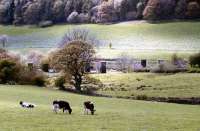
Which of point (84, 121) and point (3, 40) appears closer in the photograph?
point (84, 121)

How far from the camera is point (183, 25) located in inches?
4924

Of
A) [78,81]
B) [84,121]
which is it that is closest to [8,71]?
[78,81]

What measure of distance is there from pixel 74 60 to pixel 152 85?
9.93m

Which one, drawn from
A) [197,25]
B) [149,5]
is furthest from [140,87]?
[149,5]

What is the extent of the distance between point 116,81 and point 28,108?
37.3 metres

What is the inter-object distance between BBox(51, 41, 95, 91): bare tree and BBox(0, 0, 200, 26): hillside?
226 feet

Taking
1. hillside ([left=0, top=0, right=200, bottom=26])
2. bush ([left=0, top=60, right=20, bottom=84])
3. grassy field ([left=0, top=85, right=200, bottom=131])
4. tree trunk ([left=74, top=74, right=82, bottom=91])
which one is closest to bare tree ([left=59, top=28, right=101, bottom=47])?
hillside ([left=0, top=0, right=200, bottom=26])

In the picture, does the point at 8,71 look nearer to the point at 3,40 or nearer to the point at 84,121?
the point at 84,121

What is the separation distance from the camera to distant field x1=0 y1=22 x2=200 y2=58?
4222 inches

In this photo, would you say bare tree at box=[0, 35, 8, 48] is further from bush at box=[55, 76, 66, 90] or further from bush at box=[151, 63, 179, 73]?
bush at box=[55, 76, 66, 90]

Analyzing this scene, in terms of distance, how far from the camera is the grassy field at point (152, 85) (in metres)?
59.3

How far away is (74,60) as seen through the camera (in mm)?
64438

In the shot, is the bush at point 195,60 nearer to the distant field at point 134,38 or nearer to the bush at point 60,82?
the distant field at point 134,38

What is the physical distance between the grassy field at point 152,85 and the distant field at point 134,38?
26316 millimetres
